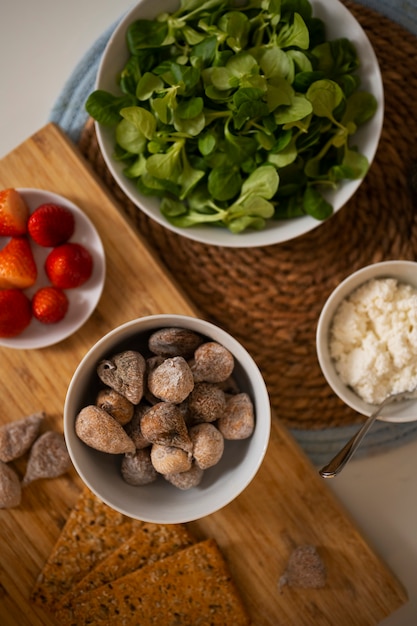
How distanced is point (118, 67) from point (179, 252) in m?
0.32

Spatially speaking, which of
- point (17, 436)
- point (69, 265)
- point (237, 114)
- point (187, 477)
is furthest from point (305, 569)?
point (237, 114)

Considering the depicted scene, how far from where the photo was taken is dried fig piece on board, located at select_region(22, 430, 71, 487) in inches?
41.3

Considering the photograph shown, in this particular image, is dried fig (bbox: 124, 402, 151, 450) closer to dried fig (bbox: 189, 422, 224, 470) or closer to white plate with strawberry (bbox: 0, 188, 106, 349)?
dried fig (bbox: 189, 422, 224, 470)

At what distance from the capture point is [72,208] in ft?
3.52

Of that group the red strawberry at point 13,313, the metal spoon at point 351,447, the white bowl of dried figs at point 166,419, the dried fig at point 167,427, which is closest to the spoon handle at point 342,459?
the metal spoon at point 351,447

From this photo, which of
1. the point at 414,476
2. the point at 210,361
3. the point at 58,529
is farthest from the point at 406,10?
the point at 58,529

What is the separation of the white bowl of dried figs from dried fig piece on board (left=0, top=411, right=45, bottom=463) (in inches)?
6.8

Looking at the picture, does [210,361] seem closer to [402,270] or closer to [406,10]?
[402,270]

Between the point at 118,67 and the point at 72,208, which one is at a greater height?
the point at 118,67

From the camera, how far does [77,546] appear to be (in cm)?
107

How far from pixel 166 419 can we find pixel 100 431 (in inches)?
3.6

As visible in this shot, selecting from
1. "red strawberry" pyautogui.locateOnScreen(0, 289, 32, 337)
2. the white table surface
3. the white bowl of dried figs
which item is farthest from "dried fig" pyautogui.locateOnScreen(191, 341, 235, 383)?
the white table surface

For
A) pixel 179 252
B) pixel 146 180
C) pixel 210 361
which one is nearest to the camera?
pixel 210 361

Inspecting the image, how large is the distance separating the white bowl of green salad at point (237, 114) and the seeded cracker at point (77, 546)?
1.59 feet
